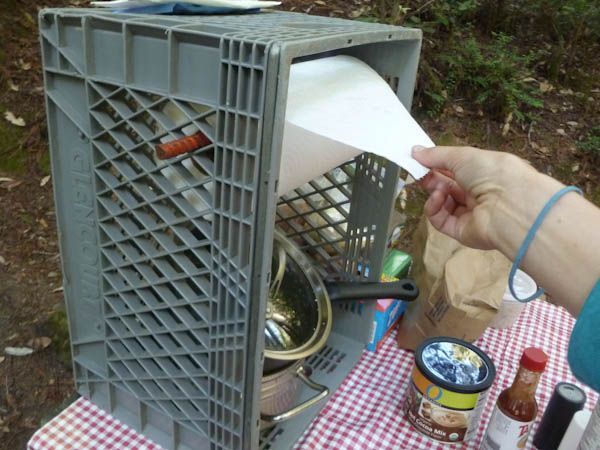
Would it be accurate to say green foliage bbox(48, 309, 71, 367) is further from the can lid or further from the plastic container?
the plastic container

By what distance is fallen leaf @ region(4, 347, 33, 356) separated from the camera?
6.21ft

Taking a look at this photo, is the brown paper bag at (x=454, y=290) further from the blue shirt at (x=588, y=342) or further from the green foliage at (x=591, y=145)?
the green foliage at (x=591, y=145)

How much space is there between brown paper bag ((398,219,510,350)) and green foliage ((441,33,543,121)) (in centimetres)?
227

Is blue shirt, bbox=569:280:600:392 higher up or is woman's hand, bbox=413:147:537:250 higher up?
woman's hand, bbox=413:147:537:250

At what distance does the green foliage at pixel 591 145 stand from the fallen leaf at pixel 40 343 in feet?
9.56

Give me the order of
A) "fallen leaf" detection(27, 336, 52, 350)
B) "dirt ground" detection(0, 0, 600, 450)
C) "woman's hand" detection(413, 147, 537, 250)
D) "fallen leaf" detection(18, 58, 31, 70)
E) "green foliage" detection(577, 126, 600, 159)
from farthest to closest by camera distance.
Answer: "green foliage" detection(577, 126, 600, 159) < "fallen leaf" detection(18, 58, 31, 70) < "fallen leaf" detection(27, 336, 52, 350) < "dirt ground" detection(0, 0, 600, 450) < "woman's hand" detection(413, 147, 537, 250)

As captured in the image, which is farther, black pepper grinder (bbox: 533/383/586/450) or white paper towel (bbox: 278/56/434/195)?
black pepper grinder (bbox: 533/383/586/450)

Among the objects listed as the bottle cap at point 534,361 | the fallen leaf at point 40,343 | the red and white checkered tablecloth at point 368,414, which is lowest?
the fallen leaf at point 40,343

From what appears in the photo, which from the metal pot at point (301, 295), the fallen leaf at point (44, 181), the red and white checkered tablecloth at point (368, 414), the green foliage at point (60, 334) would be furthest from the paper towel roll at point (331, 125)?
the fallen leaf at point (44, 181)

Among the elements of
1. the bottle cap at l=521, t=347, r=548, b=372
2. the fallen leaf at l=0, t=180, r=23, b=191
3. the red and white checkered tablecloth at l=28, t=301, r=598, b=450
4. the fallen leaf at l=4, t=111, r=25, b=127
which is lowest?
the fallen leaf at l=0, t=180, r=23, b=191

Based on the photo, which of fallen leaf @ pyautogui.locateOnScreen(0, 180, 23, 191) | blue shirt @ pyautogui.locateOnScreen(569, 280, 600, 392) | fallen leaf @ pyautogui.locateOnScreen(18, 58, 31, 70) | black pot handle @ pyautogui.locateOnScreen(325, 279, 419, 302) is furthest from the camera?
fallen leaf @ pyautogui.locateOnScreen(18, 58, 31, 70)

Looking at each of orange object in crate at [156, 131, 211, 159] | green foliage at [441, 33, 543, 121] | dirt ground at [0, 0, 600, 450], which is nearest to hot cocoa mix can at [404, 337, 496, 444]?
orange object in crate at [156, 131, 211, 159]

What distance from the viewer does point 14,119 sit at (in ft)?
7.99

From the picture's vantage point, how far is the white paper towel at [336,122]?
60cm
